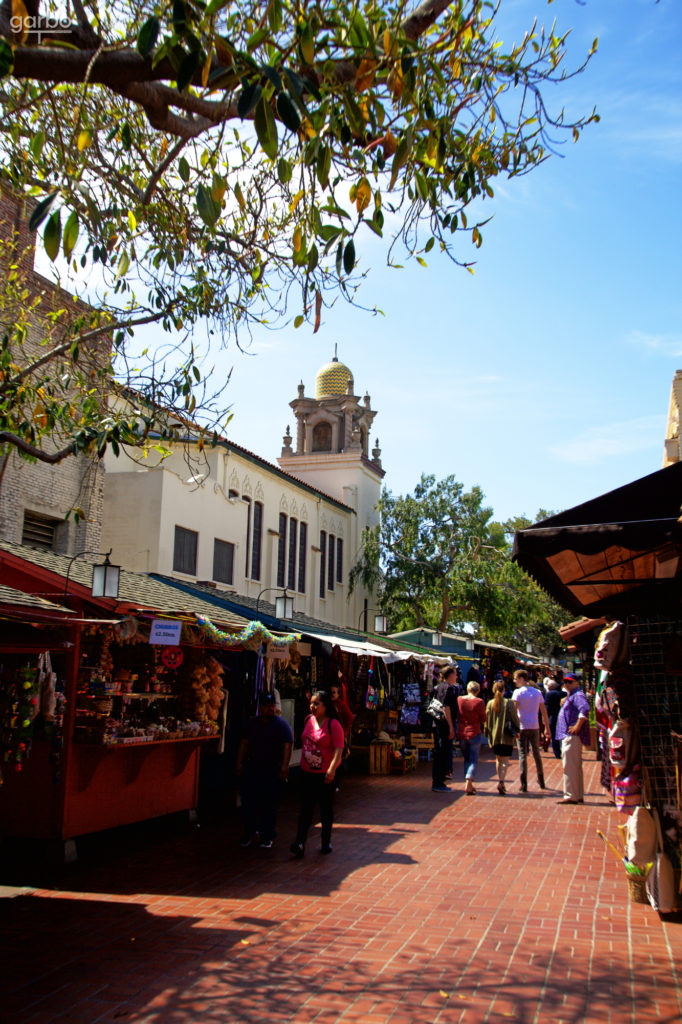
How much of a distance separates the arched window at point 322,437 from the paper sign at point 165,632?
3070 centimetres

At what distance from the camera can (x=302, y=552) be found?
102 ft

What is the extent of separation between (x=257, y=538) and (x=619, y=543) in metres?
21.7

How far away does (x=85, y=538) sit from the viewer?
1712 centimetres

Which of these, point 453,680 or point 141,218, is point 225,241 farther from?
point 453,680

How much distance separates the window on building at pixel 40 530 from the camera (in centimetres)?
1596

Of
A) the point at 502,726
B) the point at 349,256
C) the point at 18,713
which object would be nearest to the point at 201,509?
the point at 502,726

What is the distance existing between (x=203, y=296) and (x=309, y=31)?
188 inches

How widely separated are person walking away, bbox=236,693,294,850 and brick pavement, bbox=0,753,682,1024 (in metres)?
0.34

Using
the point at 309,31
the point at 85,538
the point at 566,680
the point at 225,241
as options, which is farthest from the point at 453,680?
the point at 309,31

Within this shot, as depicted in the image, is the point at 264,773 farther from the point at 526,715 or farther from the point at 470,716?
the point at 526,715

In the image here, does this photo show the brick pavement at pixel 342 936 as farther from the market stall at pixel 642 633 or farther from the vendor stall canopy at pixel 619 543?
the vendor stall canopy at pixel 619 543

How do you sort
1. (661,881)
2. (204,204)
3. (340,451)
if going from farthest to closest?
(340,451)
(661,881)
(204,204)

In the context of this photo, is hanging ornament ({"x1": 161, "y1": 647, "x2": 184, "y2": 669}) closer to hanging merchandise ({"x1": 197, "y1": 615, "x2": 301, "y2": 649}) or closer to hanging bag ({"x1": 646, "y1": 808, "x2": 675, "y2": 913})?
hanging merchandise ({"x1": 197, "y1": 615, "x2": 301, "y2": 649})

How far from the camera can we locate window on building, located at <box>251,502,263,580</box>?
26573mm
